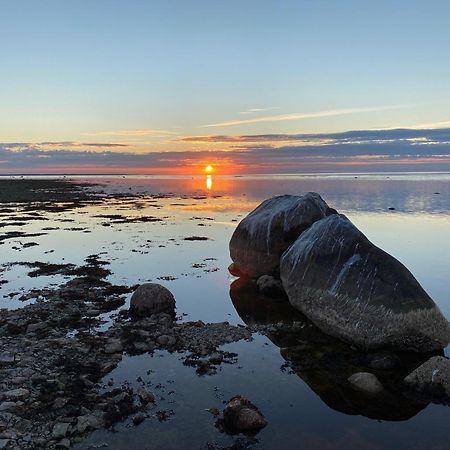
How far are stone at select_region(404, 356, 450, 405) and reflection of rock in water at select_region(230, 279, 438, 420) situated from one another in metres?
0.39

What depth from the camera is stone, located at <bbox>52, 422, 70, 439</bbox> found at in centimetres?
903

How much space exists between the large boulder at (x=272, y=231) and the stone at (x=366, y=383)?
9.59m

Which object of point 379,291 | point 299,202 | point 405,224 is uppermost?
point 299,202

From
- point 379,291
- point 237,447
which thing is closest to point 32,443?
point 237,447

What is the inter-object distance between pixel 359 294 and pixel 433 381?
135 inches

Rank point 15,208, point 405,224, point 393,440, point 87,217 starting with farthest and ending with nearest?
point 15,208
point 87,217
point 405,224
point 393,440

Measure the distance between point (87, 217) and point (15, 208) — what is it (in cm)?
1568

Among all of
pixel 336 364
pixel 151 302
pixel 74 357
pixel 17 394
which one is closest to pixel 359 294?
pixel 336 364

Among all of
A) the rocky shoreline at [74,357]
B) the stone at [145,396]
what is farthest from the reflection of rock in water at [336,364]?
the stone at [145,396]

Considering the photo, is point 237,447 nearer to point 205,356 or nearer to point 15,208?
point 205,356

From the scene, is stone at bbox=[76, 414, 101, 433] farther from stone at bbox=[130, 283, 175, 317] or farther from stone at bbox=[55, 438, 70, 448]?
stone at bbox=[130, 283, 175, 317]

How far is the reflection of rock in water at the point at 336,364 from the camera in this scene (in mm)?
10641

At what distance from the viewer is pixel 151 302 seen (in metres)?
16.3

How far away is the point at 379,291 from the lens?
13.6m
